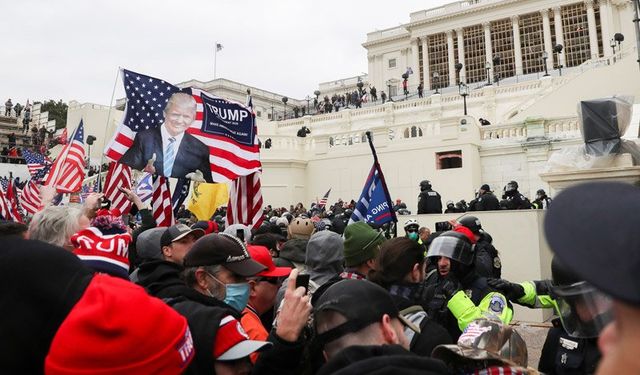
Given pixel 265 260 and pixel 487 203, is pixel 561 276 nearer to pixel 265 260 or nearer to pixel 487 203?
pixel 265 260

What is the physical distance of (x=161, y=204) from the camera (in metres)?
7.20

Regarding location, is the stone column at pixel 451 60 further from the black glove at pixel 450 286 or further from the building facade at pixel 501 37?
the black glove at pixel 450 286

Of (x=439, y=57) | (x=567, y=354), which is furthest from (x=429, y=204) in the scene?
(x=439, y=57)

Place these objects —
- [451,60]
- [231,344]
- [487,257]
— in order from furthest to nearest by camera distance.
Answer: [451,60], [487,257], [231,344]

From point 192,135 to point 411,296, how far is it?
4887 millimetres

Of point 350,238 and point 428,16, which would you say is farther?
point 428,16

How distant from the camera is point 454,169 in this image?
66.1 feet

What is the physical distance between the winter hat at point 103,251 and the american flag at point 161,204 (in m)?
4.44

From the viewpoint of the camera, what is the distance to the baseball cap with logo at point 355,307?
6.24 ft

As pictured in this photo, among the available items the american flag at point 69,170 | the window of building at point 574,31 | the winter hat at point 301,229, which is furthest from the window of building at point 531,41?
the winter hat at point 301,229

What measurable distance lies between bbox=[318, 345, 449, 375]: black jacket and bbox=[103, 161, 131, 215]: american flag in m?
8.67

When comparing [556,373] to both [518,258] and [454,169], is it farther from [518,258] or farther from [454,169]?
[454,169]

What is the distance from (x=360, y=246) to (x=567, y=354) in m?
1.53

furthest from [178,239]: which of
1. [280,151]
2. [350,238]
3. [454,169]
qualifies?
[280,151]
